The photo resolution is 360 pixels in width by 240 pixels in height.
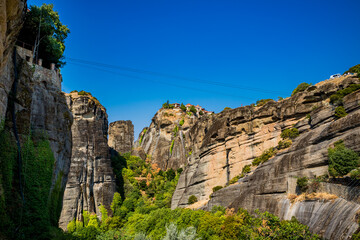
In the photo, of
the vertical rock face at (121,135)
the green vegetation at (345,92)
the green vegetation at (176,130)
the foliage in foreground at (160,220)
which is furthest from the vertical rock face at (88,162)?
the green vegetation at (345,92)

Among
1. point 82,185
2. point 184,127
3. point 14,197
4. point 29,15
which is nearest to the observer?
point 14,197

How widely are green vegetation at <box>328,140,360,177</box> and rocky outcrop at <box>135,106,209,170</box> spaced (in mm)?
51626

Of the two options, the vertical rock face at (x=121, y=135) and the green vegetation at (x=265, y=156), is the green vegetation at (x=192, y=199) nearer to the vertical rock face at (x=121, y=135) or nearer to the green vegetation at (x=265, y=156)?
the green vegetation at (x=265, y=156)

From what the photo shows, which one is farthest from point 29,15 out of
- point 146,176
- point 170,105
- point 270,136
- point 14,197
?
point 170,105

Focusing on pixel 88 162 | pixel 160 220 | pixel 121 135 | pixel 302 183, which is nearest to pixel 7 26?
pixel 302 183

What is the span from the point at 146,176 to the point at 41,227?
185 feet

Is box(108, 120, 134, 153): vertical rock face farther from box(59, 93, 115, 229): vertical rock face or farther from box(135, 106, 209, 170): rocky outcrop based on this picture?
box(59, 93, 115, 229): vertical rock face

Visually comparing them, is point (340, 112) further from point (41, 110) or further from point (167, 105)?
point (167, 105)

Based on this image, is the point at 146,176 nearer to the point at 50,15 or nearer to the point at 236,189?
the point at 236,189

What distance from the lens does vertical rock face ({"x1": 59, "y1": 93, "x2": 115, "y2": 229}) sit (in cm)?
5502

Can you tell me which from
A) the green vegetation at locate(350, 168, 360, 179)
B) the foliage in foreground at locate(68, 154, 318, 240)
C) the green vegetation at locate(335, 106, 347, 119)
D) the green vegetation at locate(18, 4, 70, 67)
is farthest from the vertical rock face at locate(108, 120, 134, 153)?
the green vegetation at locate(350, 168, 360, 179)

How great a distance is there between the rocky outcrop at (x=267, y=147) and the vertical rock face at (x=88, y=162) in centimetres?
1407

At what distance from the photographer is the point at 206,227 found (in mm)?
29688

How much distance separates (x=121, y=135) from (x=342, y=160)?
73342 mm
